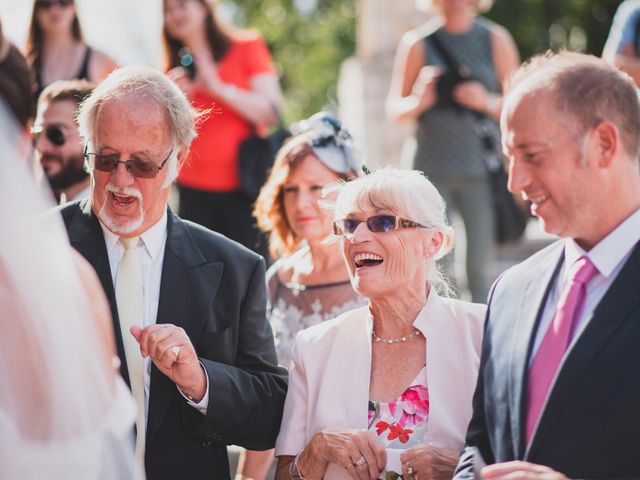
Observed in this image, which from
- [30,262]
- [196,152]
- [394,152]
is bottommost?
[394,152]

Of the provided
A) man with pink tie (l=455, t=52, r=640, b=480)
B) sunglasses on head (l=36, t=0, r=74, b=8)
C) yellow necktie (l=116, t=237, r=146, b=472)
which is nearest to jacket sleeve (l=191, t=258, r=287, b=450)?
yellow necktie (l=116, t=237, r=146, b=472)

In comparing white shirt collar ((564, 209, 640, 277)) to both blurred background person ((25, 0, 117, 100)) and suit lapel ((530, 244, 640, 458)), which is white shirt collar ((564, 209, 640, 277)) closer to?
suit lapel ((530, 244, 640, 458))

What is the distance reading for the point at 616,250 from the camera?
116 inches

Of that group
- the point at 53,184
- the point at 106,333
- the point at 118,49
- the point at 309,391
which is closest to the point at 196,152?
the point at 53,184

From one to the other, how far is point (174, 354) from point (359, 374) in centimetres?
71

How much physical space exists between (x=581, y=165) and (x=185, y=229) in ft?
5.49

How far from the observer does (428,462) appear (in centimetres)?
356

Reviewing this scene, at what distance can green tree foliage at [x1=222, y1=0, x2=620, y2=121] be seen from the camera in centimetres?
2248

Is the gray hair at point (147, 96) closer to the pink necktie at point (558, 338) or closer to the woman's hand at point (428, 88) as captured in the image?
the pink necktie at point (558, 338)

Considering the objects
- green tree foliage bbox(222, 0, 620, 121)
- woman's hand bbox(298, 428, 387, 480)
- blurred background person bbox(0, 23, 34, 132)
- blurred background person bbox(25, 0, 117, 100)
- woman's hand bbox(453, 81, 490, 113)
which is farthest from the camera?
green tree foliage bbox(222, 0, 620, 121)

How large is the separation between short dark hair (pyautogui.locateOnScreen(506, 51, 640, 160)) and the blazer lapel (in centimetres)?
147

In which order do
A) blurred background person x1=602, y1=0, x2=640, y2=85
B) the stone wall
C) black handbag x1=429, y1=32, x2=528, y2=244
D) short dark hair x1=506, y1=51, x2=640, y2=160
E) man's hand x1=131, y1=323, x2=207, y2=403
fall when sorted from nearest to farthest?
short dark hair x1=506, y1=51, x2=640, y2=160 < man's hand x1=131, y1=323, x2=207, y2=403 < blurred background person x1=602, y1=0, x2=640, y2=85 < black handbag x1=429, y1=32, x2=528, y2=244 < the stone wall

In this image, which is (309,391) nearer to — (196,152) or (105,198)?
(105,198)

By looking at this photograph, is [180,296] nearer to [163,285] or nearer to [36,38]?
[163,285]
